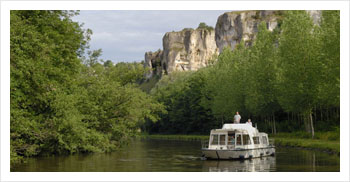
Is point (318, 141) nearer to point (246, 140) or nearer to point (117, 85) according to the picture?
point (246, 140)

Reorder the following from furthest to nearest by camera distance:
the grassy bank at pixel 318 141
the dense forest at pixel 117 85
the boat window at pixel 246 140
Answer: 1. the grassy bank at pixel 318 141
2. the boat window at pixel 246 140
3. the dense forest at pixel 117 85

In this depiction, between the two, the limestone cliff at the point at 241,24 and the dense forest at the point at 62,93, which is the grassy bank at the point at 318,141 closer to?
the dense forest at the point at 62,93

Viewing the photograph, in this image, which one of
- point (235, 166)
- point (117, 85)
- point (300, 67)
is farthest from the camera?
point (300, 67)

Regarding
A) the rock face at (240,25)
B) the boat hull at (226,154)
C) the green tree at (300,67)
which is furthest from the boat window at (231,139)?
the rock face at (240,25)

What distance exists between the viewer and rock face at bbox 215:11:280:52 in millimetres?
171375

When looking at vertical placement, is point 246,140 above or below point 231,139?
below

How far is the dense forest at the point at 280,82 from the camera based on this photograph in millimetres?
49859

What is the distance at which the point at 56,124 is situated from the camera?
38094mm

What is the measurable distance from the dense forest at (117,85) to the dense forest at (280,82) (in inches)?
5.4

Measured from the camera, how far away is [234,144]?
39.2 m

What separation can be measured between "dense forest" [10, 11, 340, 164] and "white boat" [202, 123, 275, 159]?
30.8 ft

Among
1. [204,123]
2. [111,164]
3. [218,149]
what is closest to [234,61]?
[204,123]

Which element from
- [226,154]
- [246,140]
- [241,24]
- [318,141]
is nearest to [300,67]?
[318,141]

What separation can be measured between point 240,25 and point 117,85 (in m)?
133
